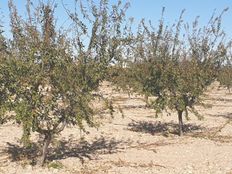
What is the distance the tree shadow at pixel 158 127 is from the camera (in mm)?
19688

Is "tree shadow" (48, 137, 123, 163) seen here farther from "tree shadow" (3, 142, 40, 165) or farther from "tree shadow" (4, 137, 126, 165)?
"tree shadow" (3, 142, 40, 165)

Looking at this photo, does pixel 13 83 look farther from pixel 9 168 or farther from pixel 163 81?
pixel 163 81

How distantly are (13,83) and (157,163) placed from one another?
5141mm

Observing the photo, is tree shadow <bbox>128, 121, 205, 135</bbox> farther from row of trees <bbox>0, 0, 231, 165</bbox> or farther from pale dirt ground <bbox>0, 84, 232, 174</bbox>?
row of trees <bbox>0, 0, 231, 165</bbox>

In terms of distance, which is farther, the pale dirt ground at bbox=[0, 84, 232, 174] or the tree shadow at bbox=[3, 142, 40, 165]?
the tree shadow at bbox=[3, 142, 40, 165]

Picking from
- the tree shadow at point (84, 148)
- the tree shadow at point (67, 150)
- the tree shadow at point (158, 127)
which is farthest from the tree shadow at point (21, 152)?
the tree shadow at point (158, 127)

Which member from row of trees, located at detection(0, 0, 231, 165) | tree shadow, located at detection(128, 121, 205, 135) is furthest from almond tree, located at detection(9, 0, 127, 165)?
tree shadow, located at detection(128, 121, 205, 135)

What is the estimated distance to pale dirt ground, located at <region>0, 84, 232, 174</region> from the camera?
12.5m

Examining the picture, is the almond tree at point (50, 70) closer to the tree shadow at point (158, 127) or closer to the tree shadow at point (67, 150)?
the tree shadow at point (67, 150)

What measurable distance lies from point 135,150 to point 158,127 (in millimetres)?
5969

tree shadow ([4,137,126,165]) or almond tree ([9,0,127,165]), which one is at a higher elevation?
almond tree ([9,0,127,165])

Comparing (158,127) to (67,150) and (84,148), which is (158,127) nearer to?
(84,148)

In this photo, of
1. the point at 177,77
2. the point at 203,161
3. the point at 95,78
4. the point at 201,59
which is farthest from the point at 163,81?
the point at 95,78

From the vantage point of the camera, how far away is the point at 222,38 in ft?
61.2
